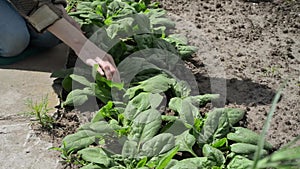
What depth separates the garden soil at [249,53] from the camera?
2.43m

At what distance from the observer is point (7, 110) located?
2.38 meters

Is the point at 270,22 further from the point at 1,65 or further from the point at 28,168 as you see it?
the point at 28,168

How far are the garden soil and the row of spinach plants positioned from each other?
0.15 meters

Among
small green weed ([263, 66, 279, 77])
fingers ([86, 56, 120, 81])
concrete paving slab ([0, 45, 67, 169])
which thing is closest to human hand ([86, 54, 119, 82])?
fingers ([86, 56, 120, 81])

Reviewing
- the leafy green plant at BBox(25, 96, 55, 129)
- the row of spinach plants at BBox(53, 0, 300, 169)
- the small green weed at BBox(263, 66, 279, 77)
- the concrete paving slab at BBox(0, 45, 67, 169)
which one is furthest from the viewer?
the small green weed at BBox(263, 66, 279, 77)

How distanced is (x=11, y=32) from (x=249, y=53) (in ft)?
4.56

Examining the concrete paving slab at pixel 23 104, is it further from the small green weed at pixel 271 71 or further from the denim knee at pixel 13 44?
the small green weed at pixel 271 71

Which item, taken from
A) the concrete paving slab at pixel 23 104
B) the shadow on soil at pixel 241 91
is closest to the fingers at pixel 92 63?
the concrete paving slab at pixel 23 104

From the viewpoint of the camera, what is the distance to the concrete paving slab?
6.81ft

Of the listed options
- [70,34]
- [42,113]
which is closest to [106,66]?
[70,34]

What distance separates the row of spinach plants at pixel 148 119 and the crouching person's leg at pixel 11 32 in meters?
0.36

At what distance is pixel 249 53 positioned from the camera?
2.91 metres

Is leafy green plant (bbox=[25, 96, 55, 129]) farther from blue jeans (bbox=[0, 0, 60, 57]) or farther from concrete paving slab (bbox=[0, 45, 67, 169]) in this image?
blue jeans (bbox=[0, 0, 60, 57])

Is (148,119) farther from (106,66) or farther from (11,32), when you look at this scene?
(11,32)
